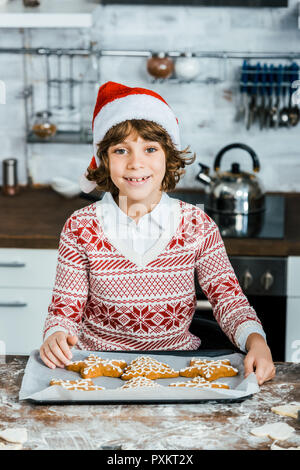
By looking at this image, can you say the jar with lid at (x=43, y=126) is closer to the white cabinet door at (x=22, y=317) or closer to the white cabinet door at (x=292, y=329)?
the white cabinet door at (x=22, y=317)

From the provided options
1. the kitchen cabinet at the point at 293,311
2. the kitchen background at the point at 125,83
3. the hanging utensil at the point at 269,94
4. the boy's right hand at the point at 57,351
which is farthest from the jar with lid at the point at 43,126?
the boy's right hand at the point at 57,351

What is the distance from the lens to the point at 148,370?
53.9 inches

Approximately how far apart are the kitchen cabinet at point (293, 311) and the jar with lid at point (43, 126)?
115 centimetres

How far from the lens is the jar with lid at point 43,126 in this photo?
297 centimetres

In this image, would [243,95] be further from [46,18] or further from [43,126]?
[46,18]

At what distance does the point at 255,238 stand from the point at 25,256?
0.85 metres

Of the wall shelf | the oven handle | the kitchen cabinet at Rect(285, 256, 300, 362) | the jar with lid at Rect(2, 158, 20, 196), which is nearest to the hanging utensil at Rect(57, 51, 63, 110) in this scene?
the wall shelf

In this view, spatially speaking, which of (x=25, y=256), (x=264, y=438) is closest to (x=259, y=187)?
(x=25, y=256)

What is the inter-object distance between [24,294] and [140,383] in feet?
Result: 4.74

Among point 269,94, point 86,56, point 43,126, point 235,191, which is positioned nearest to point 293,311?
point 235,191

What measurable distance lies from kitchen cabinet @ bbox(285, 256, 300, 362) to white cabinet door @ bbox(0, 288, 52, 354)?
0.90 meters
